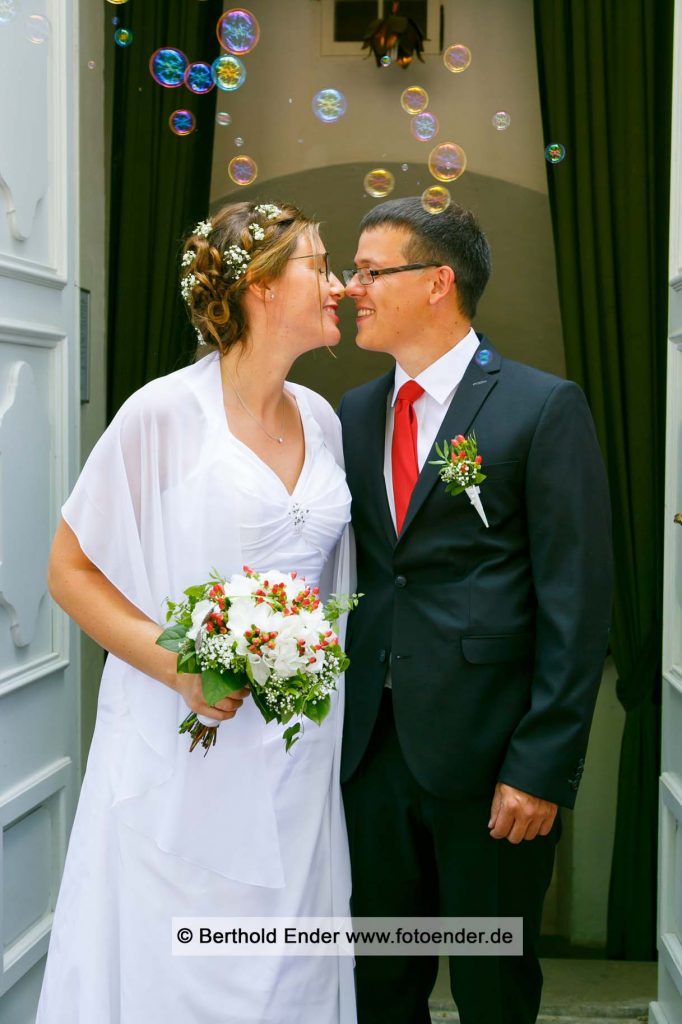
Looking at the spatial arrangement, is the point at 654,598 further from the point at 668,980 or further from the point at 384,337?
the point at 384,337

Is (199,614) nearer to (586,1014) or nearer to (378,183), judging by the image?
(378,183)

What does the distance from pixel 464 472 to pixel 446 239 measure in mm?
659

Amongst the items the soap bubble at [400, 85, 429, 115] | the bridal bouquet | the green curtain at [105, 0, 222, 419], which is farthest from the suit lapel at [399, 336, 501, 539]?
the green curtain at [105, 0, 222, 419]

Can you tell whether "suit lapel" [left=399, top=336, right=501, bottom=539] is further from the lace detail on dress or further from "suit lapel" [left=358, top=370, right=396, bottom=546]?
the lace detail on dress

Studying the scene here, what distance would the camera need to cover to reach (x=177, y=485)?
2400 millimetres

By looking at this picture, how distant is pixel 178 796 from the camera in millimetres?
2408

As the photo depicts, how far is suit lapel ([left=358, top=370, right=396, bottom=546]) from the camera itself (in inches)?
102

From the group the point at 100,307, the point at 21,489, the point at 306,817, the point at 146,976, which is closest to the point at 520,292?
the point at 100,307

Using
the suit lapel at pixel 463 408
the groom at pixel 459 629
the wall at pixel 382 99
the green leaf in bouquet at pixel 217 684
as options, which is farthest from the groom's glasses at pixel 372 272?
the wall at pixel 382 99

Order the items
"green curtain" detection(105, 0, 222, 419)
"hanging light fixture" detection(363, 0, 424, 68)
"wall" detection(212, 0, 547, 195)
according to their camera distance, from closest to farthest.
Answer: "green curtain" detection(105, 0, 222, 419) < "hanging light fixture" detection(363, 0, 424, 68) < "wall" detection(212, 0, 547, 195)

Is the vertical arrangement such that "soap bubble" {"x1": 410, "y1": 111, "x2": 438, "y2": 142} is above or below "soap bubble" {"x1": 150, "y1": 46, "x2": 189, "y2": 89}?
below

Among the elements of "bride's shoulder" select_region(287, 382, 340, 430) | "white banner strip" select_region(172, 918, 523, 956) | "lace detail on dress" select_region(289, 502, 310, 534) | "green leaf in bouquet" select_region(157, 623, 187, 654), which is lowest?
"white banner strip" select_region(172, 918, 523, 956)

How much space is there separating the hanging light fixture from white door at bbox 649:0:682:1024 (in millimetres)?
1765

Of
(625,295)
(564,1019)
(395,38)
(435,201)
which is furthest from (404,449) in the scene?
(395,38)
